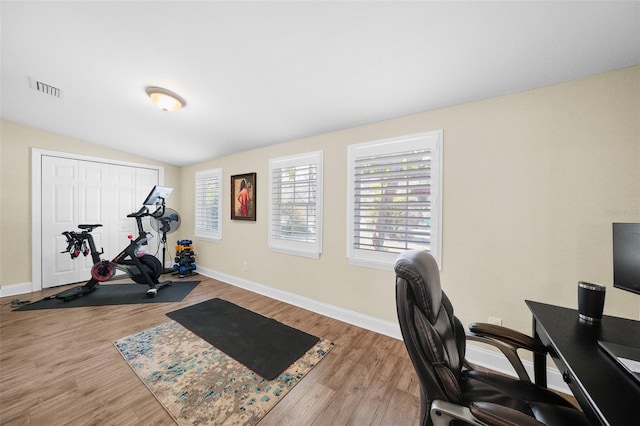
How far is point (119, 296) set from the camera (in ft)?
10.9

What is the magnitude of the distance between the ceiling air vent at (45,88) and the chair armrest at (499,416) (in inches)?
169

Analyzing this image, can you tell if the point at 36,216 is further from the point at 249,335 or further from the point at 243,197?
the point at 249,335

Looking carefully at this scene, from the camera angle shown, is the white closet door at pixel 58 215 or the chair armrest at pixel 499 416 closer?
the chair armrest at pixel 499 416

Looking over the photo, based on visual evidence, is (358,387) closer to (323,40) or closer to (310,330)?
(310,330)

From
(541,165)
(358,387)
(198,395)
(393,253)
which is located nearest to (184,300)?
(198,395)

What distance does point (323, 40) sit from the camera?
1512mm

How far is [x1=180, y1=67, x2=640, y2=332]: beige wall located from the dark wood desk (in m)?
0.49

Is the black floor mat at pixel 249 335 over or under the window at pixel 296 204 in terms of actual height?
under

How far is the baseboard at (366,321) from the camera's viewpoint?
1672 millimetres

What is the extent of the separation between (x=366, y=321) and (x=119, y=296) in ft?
12.0

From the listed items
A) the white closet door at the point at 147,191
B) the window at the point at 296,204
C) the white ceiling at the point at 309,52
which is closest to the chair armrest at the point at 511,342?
the white ceiling at the point at 309,52

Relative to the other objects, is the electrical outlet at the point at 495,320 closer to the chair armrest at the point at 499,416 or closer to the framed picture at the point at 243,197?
the chair armrest at the point at 499,416

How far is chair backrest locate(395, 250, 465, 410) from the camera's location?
0.83m

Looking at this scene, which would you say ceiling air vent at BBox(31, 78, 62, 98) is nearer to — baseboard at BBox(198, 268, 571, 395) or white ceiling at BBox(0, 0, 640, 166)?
white ceiling at BBox(0, 0, 640, 166)
